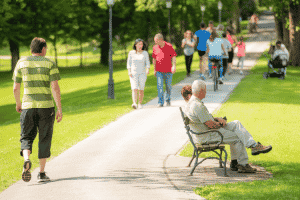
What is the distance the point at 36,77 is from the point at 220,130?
9.61ft

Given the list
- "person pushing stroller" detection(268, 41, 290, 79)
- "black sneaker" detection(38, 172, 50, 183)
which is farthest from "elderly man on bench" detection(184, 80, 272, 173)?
"person pushing stroller" detection(268, 41, 290, 79)

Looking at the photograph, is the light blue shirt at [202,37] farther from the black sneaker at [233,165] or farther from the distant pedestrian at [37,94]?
the distant pedestrian at [37,94]

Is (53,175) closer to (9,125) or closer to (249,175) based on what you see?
(249,175)

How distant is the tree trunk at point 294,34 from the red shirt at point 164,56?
14069 millimetres

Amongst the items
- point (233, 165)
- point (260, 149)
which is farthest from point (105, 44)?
point (260, 149)

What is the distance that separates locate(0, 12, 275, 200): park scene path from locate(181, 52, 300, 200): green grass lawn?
0.31 m

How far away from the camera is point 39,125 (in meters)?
6.22

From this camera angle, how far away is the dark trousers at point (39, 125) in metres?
6.18

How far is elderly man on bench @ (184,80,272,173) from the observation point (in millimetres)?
6441

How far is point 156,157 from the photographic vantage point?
778 cm

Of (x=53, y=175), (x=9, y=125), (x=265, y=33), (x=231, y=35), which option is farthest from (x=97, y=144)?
Answer: (x=265, y=33)

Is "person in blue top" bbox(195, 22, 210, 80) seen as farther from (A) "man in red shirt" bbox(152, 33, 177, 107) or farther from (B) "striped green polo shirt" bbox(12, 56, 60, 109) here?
(B) "striped green polo shirt" bbox(12, 56, 60, 109)

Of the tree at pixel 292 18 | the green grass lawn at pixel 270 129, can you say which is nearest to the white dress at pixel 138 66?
the green grass lawn at pixel 270 129

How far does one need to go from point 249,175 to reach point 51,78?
11.1 feet
